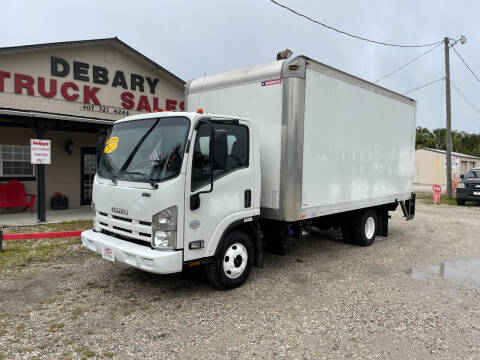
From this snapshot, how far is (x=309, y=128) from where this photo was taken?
17.7ft

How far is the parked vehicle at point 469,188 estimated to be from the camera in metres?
15.6

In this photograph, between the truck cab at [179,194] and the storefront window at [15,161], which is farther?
the storefront window at [15,161]

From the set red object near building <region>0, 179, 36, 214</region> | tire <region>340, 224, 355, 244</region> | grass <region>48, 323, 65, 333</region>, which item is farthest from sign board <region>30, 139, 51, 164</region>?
tire <region>340, 224, 355, 244</region>

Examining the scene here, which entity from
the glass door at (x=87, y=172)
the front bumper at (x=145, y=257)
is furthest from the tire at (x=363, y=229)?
the glass door at (x=87, y=172)

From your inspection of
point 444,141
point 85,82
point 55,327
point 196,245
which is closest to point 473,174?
point 196,245

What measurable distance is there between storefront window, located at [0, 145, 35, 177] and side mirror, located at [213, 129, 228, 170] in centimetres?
968

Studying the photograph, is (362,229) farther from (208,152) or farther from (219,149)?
(208,152)

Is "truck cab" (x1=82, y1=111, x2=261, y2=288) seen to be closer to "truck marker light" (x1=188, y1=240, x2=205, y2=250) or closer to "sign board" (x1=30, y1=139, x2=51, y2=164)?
"truck marker light" (x1=188, y1=240, x2=205, y2=250)

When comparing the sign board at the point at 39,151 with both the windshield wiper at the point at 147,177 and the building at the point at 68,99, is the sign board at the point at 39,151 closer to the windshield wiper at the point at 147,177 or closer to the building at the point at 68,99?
the building at the point at 68,99

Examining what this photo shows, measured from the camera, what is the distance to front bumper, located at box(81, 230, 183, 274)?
397cm

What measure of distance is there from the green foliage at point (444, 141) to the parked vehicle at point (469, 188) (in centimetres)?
3635

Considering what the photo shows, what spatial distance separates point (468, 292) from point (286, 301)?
272cm

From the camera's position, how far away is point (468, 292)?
519 centimetres

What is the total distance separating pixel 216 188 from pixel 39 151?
6.93 meters
